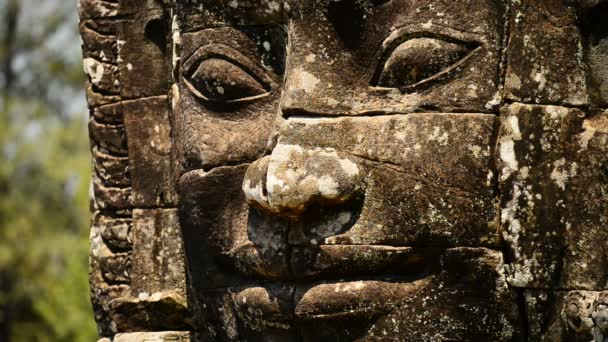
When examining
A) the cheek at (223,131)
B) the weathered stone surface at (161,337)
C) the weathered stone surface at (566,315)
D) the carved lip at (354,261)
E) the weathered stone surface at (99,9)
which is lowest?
the weathered stone surface at (161,337)

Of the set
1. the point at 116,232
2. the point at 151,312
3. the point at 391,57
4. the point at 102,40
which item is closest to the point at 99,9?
the point at 102,40

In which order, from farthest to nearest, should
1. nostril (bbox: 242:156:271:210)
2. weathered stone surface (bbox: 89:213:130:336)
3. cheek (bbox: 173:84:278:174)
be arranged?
weathered stone surface (bbox: 89:213:130:336)
cheek (bbox: 173:84:278:174)
nostril (bbox: 242:156:271:210)

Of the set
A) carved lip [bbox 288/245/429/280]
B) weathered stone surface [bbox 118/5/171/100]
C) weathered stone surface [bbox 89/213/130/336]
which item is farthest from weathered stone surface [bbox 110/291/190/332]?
carved lip [bbox 288/245/429/280]

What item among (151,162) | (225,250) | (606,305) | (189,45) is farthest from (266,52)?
(606,305)

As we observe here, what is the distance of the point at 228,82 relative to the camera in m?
5.06

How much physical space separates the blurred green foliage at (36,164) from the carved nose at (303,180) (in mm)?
20350

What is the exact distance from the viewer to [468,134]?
4.59 m

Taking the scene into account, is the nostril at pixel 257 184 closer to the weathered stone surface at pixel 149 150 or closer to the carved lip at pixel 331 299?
the carved lip at pixel 331 299

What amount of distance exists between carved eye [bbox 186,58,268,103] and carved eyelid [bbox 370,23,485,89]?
0.61 m

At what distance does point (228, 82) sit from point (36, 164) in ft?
76.1

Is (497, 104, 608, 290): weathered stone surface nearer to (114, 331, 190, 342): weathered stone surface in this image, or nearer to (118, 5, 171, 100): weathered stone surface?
(114, 331, 190, 342): weathered stone surface

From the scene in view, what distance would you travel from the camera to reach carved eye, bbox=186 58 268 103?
5.05 m

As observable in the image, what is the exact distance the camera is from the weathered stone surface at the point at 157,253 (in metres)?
5.91

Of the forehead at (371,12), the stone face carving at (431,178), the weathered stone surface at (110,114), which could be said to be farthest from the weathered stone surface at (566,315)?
the weathered stone surface at (110,114)
